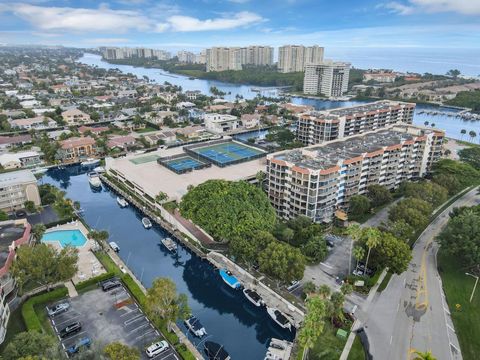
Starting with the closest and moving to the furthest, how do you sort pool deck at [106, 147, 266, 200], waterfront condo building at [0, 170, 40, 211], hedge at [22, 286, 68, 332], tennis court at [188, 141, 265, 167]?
hedge at [22, 286, 68, 332]
waterfront condo building at [0, 170, 40, 211]
pool deck at [106, 147, 266, 200]
tennis court at [188, 141, 265, 167]

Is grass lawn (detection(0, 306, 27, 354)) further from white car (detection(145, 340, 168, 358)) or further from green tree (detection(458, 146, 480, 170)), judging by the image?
green tree (detection(458, 146, 480, 170))

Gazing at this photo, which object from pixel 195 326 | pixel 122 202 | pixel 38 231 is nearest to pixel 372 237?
pixel 195 326

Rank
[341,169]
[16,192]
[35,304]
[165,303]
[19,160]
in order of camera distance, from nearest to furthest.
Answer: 1. [165,303]
2. [35,304]
3. [341,169]
4. [16,192]
5. [19,160]

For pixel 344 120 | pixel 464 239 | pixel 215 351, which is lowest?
pixel 215 351

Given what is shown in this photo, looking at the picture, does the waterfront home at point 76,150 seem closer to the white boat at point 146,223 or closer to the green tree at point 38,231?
the white boat at point 146,223

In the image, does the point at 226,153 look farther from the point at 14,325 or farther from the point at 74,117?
the point at 74,117

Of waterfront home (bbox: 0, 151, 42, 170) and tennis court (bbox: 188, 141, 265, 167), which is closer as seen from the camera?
tennis court (bbox: 188, 141, 265, 167)

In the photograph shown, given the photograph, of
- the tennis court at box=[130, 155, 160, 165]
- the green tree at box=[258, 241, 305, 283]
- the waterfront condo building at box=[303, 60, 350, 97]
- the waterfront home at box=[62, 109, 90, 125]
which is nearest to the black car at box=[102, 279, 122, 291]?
the green tree at box=[258, 241, 305, 283]

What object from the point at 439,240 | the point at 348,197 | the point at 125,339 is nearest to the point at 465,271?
the point at 439,240
